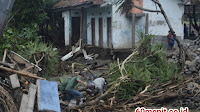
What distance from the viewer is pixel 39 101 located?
7.06 m

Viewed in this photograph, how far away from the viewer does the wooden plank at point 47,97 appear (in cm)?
700

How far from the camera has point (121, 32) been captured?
17.1m

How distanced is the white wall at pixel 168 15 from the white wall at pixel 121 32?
1334 mm

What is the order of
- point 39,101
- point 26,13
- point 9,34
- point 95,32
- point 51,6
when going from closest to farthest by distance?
point 39,101 → point 9,34 → point 26,13 → point 95,32 → point 51,6

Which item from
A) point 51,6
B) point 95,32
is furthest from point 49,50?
point 51,6

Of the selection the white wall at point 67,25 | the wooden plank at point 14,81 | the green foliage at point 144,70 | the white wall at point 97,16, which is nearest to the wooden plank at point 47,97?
the wooden plank at point 14,81

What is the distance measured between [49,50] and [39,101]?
401cm

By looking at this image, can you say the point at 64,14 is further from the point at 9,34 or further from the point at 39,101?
the point at 39,101

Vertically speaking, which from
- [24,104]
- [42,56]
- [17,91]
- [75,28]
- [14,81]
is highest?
[75,28]

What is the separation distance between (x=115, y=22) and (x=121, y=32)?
66cm

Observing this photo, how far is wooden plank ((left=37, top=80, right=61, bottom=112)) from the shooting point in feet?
23.0

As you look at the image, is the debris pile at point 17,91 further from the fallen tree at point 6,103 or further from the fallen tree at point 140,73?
the fallen tree at point 140,73

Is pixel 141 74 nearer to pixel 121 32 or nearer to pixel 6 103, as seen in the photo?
pixel 6 103

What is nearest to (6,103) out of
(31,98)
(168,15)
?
(31,98)
